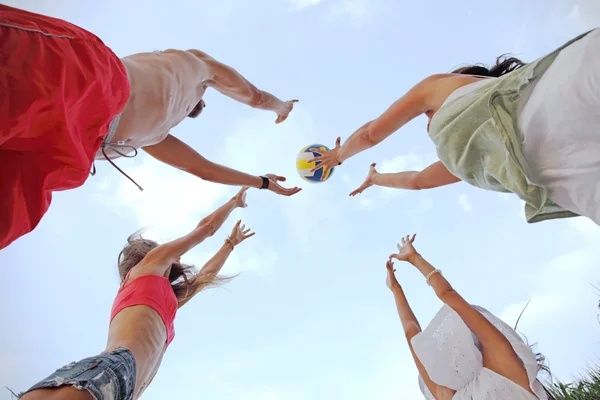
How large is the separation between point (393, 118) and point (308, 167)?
8.83ft

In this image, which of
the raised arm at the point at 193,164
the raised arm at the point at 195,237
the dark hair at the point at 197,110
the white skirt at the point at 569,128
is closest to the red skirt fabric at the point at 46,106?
the dark hair at the point at 197,110

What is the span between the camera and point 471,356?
9.39 ft

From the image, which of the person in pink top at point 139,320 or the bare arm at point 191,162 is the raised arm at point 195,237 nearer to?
the person in pink top at point 139,320

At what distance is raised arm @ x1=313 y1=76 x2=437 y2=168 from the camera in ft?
8.27

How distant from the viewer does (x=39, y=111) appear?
1.47 metres

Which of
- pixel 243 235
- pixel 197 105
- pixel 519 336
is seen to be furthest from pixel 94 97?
pixel 243 235

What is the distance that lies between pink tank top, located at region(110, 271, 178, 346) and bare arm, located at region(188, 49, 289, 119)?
171cm

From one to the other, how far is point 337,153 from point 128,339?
7.27 ft

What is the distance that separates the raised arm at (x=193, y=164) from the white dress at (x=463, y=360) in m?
2.31

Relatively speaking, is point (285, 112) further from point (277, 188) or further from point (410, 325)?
point (410, 325)

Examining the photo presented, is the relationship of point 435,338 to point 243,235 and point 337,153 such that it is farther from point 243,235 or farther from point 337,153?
point 243,235

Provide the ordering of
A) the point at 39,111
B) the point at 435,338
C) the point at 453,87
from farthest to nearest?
the point at 435,338 < the point at 453,87 < the point at 39,111

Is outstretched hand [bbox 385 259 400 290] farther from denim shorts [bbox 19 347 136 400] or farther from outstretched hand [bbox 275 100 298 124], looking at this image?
denim shorts [bbox 19 347 136 400]

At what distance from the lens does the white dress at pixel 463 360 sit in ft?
8.86
